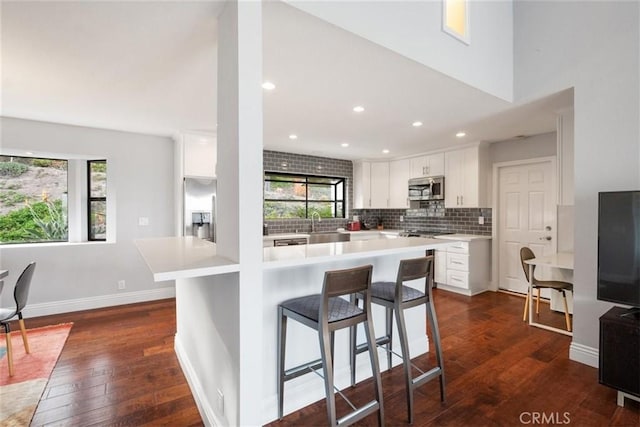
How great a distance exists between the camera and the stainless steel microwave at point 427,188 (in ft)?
17.5

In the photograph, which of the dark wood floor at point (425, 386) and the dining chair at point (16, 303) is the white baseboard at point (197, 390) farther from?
the dining chair at point (16, 303)

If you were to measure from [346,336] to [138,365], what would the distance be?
1.81 m

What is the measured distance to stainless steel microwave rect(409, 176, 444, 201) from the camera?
5.32m

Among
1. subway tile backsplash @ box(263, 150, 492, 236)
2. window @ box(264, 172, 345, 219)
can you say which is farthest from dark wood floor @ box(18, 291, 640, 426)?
window @ box(264, 172, 345, 219)

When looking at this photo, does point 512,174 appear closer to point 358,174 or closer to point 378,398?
point 358,174

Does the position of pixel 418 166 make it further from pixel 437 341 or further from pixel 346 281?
pixel 346 281

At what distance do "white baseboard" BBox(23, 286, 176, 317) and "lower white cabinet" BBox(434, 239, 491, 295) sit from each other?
425 cm

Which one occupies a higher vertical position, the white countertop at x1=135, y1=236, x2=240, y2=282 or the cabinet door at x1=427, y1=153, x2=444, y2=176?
the cabinet door at x1=427, y1=153, x2=444, y2=176

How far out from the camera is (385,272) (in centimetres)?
256

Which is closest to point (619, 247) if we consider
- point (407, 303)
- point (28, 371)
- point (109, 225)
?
point (407, 303)

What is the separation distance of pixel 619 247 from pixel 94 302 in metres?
5.54

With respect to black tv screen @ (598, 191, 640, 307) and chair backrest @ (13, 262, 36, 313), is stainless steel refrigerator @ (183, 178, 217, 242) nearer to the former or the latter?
chair backrest @ (13, 262, 36, 313)

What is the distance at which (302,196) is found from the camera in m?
5.90

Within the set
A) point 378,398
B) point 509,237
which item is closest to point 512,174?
point 509,237
